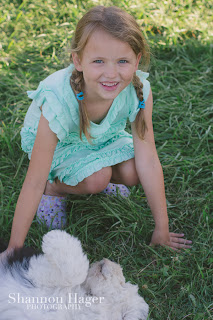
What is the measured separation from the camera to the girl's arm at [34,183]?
2.00 meters

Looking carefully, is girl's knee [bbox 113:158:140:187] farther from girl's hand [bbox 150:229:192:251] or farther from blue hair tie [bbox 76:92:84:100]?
blue hair tie [bbox 76:92:84:100]

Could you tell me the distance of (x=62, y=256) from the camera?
1.46 metres

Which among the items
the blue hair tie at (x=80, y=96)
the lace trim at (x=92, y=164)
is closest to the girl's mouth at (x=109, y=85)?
the blue hair tie at (x=80, y=96)

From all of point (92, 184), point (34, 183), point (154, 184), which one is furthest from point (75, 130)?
point (154, 184)

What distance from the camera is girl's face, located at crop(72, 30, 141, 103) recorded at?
1903mm

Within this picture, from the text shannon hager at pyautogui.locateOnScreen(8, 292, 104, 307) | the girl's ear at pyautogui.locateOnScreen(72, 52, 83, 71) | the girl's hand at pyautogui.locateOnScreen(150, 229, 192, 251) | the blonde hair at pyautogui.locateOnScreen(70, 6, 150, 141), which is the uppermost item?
the blonde hair at pyautogui.locateOnScreen(70, 6, 150, 141)

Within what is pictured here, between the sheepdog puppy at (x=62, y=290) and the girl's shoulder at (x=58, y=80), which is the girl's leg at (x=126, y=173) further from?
the sheepdog puppy at (x=62, y=290)

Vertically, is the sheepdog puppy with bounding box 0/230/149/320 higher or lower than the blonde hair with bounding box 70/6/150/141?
lower

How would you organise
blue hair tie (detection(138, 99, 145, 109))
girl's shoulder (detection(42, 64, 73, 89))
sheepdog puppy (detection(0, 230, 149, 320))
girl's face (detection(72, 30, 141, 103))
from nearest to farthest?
1. sheepdog puppy (detection(0, 230, 149, 320))
2. girl's face (detection(72, 30, 141, 103))
3. girl's shoulder (detection(42, 64, 73, 89))
4. blue hair tie (detection(138, 99, 145, 109))

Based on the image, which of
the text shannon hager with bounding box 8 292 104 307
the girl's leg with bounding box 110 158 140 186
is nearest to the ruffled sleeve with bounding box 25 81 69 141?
the girl's leg with bounding box 110 158 140 186

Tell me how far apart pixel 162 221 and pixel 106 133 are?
0.62 metres

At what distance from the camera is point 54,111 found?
2.08m

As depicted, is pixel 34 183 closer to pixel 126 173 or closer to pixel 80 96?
pixel 80 96

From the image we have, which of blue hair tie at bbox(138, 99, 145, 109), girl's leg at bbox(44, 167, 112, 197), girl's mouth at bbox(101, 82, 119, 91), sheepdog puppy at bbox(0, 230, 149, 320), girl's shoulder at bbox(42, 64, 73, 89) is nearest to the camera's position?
sheepdog puppy at bbox(0, 230, 149, 320)
